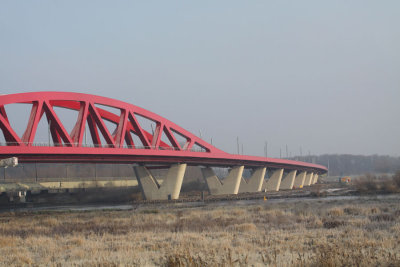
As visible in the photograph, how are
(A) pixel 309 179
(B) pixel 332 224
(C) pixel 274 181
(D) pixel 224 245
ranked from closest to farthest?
(D) pixel 224 245 < (B) pixel 332 224 < (C) pixel 274 181 < (A) pixel 309 179

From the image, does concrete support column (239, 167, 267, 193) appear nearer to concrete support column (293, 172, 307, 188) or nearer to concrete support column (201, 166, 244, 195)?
concrete support column (201, 166, 244, 195)

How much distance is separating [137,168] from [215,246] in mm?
50473

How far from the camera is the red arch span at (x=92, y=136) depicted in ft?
144

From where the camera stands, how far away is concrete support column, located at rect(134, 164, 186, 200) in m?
63.3

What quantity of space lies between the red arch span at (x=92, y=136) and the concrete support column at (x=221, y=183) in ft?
22.5

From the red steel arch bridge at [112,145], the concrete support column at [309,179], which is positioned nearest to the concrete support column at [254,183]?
the red steel arch bridge at [112,145]

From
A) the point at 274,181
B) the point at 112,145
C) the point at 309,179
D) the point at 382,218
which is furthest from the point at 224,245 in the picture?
the point at 309,179

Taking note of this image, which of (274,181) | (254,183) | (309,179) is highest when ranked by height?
(254,183)

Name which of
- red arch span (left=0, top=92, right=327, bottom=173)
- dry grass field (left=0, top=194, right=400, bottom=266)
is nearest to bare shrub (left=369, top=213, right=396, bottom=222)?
dry grass field (left=0, top=194, right=400, bottom=266)

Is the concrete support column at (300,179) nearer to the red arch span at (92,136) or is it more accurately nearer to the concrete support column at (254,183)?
the concrete support column at (254,183)

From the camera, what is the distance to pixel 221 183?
78000 millimetres

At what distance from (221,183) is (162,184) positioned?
17.0 metres

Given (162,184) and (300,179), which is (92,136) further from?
(300,179)

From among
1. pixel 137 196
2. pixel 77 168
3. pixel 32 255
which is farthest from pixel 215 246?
pixel 77 168
